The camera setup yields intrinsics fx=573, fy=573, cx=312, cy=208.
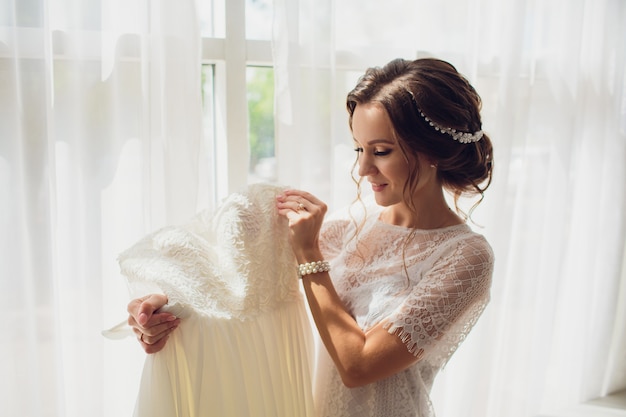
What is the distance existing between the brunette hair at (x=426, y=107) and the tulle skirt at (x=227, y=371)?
419 mm

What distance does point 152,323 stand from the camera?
3.36 ft

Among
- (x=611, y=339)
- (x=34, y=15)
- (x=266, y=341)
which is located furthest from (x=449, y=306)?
(x=611, y=339)

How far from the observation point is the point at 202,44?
4.95ft

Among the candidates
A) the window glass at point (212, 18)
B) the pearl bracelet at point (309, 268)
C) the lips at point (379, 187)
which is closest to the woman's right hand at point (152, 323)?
the pearl bracelet at point (309, 268)

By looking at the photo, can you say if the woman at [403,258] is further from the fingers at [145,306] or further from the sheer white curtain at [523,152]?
the sheer white curtain at [523,152]

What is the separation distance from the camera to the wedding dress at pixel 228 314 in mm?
1063

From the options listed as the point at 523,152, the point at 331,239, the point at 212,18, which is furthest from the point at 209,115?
the point at 523,152

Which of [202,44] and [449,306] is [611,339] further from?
Result: [202,44]

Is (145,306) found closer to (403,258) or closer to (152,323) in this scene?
(152,323)

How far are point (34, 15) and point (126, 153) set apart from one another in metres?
0.35

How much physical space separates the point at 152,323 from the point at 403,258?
0.53m

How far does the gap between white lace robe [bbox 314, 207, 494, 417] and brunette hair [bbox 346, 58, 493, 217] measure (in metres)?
0.13

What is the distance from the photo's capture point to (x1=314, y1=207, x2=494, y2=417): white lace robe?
1.15 m

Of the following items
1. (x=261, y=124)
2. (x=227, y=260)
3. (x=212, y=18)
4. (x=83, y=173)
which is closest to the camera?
(x=227, y=260)
